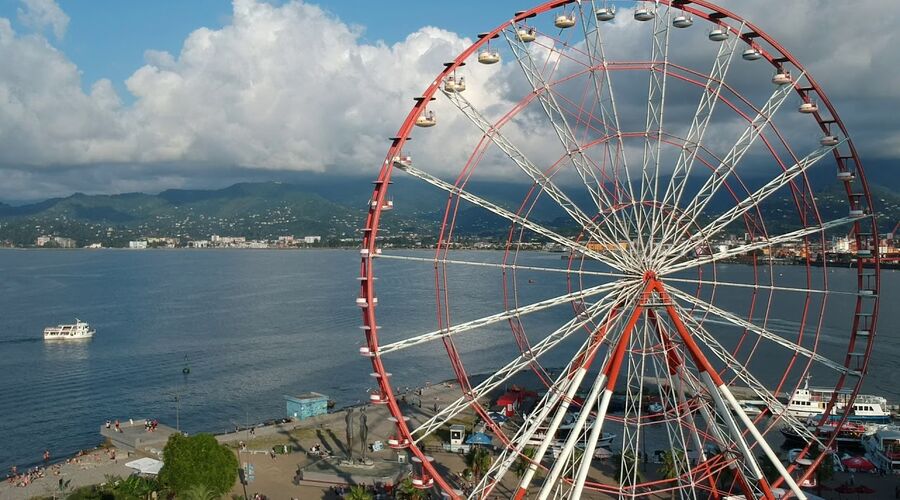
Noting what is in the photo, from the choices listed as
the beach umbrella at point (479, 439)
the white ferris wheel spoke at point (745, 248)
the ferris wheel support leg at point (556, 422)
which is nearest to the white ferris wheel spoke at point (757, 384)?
the white ferris wheel spoke at point (745, 248)

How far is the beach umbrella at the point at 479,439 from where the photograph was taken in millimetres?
49000

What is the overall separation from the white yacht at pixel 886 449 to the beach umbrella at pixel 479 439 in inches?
826

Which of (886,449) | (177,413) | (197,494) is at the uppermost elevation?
(197,494)

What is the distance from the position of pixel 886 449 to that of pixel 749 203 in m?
25.9

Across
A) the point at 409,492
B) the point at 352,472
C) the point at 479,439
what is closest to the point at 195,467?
the point at 352,472

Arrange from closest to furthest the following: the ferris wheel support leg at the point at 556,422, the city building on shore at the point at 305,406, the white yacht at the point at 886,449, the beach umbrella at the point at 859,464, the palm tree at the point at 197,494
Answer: the ferris wheel support leg at the point at 556,422
the palm tree at the point at 197,494
the beach umbrella at the point at 859,464
the white yacht at the point at 886,449
the city building on shore at the point at 305,406

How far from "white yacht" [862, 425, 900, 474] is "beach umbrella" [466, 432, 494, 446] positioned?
21.0 metres

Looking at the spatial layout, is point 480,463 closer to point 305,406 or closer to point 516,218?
point 516,218

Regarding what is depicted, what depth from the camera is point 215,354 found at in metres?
94.1

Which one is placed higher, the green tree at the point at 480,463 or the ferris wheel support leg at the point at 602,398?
the ferris wheel support leg at the point at 602,398

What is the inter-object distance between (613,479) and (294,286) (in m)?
148

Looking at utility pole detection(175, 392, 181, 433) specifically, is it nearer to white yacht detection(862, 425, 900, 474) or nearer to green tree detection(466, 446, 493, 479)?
green tree detection(466, 446, 493, 479)

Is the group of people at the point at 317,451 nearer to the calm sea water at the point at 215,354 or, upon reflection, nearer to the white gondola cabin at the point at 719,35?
the calm sea water at the point at 215,354

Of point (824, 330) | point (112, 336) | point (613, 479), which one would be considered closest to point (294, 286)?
point (112, 336)
